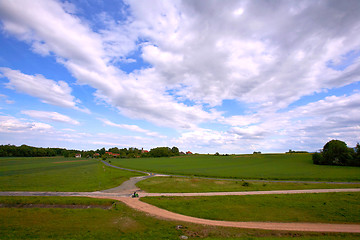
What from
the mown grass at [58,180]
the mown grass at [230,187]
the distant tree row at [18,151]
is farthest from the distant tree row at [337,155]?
the distant tree row at [18,151]

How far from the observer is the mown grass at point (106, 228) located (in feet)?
53.7

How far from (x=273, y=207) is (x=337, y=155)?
87.7 m

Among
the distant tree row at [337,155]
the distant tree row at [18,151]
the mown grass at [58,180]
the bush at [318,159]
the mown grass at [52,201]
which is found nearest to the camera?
the mown grass at [52,201]

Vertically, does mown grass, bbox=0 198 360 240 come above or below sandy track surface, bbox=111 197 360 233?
below

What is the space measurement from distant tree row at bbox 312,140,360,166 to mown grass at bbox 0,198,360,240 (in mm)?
90087

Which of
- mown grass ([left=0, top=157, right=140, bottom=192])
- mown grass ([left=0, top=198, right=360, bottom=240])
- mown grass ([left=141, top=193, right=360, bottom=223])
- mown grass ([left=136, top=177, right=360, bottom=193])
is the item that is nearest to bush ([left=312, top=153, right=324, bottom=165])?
mown grass ([left=136, top=177, right=360, bottom=193])

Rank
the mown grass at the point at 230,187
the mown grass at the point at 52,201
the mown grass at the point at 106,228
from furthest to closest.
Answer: the mown grass at the point at 230,187, the mown grass at the point at 52,201, the mown grass at the point at 106,228

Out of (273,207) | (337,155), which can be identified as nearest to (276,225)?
(273,207)

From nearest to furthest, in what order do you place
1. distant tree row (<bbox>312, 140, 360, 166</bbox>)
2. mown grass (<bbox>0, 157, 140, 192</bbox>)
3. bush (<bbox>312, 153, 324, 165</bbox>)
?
mown grass (<bbox>0, 157, 140, 192</bbox>), distant tree row (<bbox>312, 140, 360, 166</bbox>), bush (<bbox>312, 153, 324, 165</bbox>)

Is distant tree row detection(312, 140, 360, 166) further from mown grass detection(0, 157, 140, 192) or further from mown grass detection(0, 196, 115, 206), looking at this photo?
mown grass detection(0, 196, 115, 206)

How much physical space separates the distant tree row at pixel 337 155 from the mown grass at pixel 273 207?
2878 inches

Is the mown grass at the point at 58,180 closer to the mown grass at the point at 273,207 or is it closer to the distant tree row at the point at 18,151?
the mown grass at the point at 273,207

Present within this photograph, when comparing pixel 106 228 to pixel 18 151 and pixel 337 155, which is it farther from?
pixel 18 151

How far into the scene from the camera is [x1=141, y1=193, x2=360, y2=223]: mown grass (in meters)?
21.3
